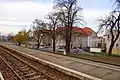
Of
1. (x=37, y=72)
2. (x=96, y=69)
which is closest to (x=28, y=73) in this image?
(x=37, y=72)

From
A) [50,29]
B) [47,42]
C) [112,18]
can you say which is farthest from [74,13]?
[47,42]

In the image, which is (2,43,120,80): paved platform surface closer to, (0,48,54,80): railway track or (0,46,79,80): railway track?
(0,46,79,80): railway track

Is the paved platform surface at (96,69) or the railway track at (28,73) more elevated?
the paved platform surface at (96,69)

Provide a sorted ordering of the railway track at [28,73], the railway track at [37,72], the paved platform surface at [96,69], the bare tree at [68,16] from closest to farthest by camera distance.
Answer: the paved platform surface at [96,69], the railway track at [37,72], the railway track at [28,73], the bare tree at [68,16]

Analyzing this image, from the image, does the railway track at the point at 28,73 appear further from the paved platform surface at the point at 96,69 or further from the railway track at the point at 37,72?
the paved platform surface at the point at 96,69

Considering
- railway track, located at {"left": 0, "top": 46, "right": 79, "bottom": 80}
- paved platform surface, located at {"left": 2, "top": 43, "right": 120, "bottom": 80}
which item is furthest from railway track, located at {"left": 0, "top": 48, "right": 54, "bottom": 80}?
paved platform surface, located at {"left": 2, "top": 43, "right": 120, "bottom": 80}

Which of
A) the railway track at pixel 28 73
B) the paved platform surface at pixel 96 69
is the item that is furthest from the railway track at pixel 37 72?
the paved platform surface at pixel 96 69

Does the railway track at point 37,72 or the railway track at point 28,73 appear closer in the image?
the railway track at point 37,72

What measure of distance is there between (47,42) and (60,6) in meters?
85.8

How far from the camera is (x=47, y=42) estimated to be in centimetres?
13925

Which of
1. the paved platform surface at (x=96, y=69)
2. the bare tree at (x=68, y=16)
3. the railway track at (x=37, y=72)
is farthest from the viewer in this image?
the bare tree at (x=68, y=16)

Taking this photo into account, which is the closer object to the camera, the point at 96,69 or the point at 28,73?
the point at 96,69

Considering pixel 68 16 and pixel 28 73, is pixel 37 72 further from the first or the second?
pixel 68 16

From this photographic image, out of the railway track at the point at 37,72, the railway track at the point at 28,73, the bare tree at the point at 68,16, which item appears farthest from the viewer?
the bare tree at the point at 68,16
